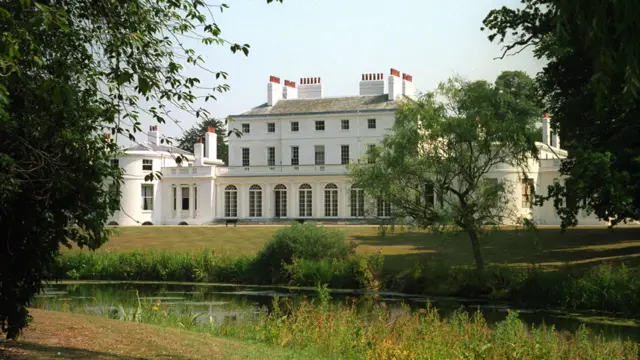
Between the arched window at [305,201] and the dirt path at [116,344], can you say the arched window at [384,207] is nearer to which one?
the dirt path at [116,344]

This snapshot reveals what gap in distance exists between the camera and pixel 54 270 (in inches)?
421

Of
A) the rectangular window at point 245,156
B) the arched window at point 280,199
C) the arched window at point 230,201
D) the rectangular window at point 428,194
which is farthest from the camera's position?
the rectangular window at point 245,156

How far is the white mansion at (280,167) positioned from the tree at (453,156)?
2518 centimetres

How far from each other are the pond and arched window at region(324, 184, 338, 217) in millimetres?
27690

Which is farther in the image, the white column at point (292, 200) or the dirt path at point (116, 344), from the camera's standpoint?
the white column at point (292, 200)

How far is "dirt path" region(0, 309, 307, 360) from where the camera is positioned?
384 inches

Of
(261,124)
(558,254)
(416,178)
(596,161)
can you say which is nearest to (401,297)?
(416,178)

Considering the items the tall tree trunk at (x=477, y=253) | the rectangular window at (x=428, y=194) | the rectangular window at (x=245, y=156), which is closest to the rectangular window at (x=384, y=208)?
the rectangular window at (x=428, y=194)

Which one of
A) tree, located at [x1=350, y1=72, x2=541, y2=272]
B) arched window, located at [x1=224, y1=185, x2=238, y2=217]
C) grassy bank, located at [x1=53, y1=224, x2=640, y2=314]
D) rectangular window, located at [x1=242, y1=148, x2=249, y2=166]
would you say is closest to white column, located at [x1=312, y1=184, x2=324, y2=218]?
arched window, located at [x1=224, y1=185, x2=238, y2=217]

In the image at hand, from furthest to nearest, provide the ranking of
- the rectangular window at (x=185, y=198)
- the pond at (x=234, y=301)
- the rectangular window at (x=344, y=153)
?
the rectangular window at (x=344, y=153) < the rectangular window at (x=185, y=198) < the pond at (x=234, y=301)

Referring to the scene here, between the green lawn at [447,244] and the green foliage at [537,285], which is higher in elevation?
the green lawn at [447,244]

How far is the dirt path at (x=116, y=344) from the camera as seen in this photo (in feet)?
32.0

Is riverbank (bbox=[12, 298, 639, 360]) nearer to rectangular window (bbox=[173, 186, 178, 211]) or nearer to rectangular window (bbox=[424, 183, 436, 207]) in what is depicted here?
rectangular window (bbox=[424, 183, 436, 207])

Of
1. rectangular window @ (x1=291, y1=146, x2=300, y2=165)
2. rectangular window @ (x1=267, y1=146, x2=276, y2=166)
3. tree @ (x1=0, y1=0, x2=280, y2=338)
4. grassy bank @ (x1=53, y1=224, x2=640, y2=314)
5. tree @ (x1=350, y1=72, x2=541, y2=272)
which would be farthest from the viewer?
rectangular window @ (x1=267, y1=146, x2=276, y2=166)
